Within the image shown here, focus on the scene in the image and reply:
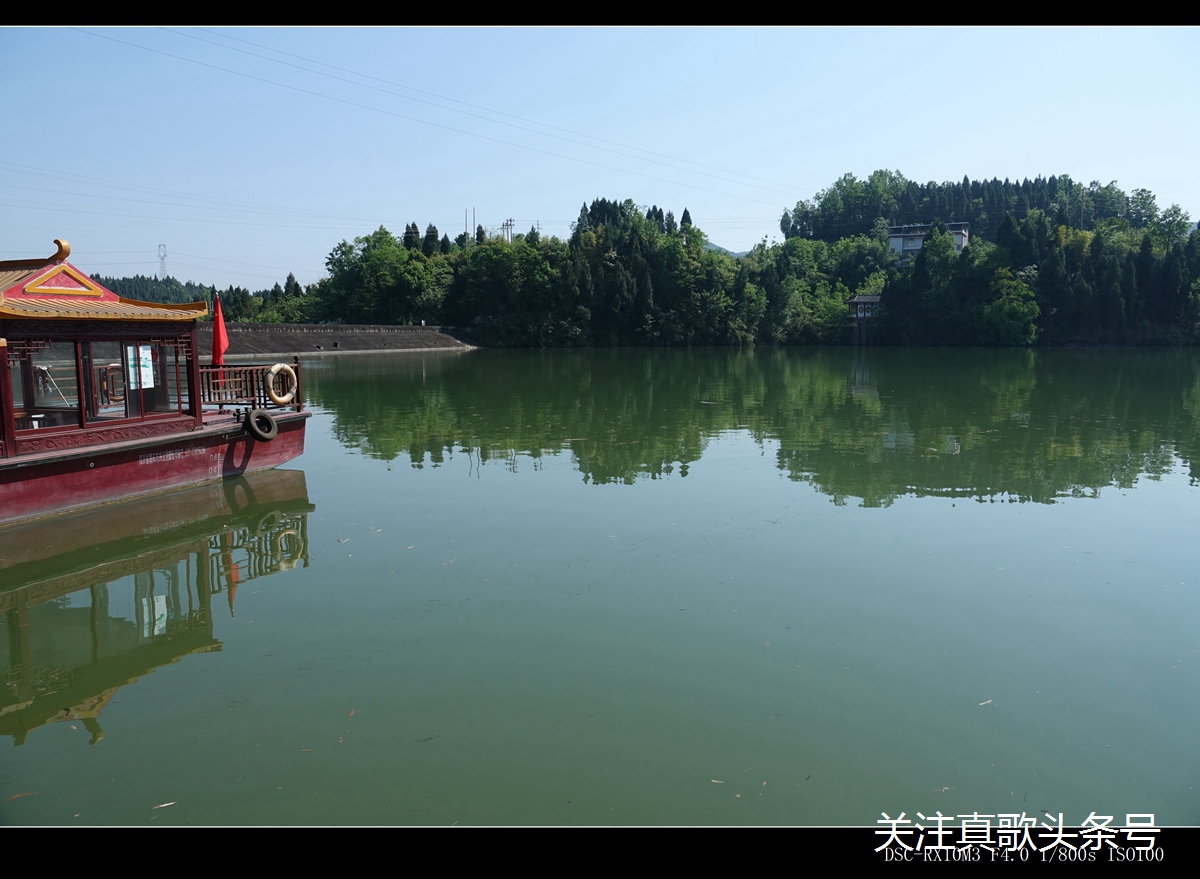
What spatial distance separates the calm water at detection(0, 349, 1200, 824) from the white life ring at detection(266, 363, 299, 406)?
6.62 ft

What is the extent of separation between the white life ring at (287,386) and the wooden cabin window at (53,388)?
352cm

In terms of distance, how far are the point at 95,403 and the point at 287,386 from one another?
12.9 ft

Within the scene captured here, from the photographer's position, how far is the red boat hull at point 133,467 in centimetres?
1028

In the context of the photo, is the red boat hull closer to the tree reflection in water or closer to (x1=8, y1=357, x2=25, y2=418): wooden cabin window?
(x1=8, y1=357, x2=25, y2=418): wooden cabin window

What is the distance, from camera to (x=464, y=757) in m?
4.80

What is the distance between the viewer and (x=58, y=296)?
442 inches

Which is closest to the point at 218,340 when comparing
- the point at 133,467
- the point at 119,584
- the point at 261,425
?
the point at 261,425

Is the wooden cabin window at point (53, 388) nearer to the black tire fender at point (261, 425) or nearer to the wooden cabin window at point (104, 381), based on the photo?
the wooden cabin window at point (104, 381)

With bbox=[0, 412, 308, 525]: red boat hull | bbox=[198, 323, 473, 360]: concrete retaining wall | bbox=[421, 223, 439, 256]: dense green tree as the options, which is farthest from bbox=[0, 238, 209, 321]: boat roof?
bbox=[421, 223, 439, 256]: dense green tree

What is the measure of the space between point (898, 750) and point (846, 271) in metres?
91.3

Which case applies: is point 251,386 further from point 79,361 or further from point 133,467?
point 79,361

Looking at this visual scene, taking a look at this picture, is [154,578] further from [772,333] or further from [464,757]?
[772,333]

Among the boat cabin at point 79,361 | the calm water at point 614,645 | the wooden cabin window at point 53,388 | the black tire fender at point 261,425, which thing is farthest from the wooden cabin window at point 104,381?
the black tire fender at point 261,425

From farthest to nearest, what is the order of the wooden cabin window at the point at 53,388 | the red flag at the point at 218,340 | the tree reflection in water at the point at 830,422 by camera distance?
the red flag at the point at 218,340, the tree reflection in water at the point at 830,422, the wooden cabin window at the point at 53,388
